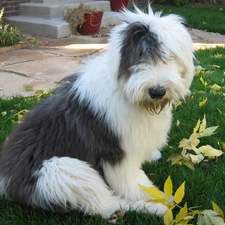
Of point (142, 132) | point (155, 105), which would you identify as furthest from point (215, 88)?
point (155, 105)

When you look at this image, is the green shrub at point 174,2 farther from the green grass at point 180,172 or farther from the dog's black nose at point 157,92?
the dog's black nose at point 157,92

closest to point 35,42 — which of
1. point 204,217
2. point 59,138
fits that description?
point 59,138

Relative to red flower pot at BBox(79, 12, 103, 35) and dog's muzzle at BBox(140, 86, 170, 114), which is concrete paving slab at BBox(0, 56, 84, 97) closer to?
red flower pot at BBox(79, 12, 103, 35)

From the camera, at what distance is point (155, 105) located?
225 cm

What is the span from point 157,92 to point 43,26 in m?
5.96

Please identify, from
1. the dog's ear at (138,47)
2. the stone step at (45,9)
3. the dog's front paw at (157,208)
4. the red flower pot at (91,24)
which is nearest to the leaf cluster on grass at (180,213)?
the dog's front paw at (157,208)

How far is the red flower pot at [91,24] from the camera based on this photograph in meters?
7.84

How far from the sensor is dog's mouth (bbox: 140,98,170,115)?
7.19 feet

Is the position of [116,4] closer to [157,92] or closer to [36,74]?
[36,74]

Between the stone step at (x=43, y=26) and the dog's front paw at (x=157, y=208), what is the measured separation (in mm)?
5552

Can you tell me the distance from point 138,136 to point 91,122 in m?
0.30

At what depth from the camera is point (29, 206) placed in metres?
2.48

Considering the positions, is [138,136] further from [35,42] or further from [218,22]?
[218,22]

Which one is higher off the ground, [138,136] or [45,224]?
[138,136]
